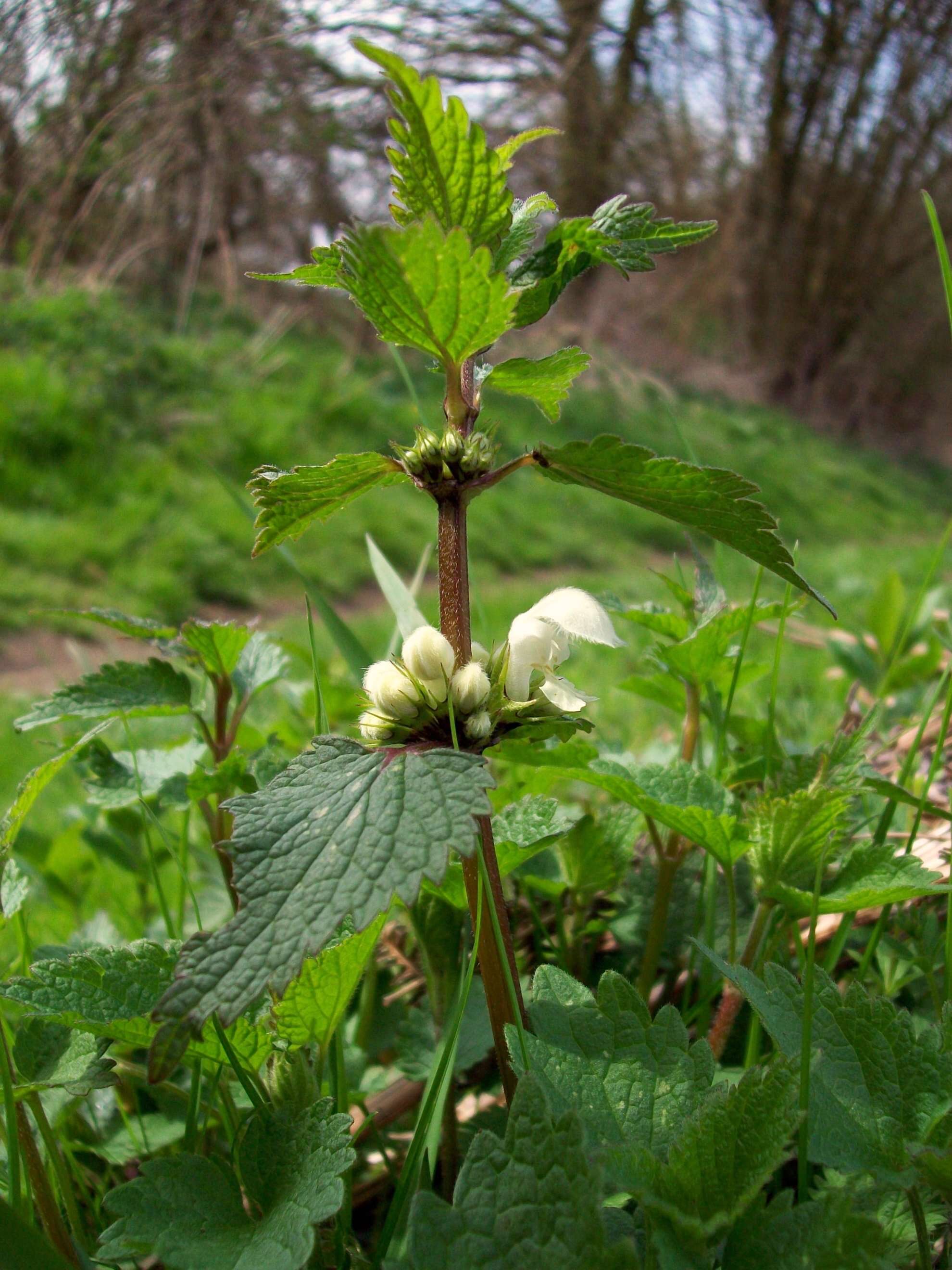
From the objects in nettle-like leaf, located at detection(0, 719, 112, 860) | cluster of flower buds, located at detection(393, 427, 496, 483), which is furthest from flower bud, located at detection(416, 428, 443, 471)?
nettle-like leaf, located at detection(0, 719, 112, 860)

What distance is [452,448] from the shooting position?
407 mm

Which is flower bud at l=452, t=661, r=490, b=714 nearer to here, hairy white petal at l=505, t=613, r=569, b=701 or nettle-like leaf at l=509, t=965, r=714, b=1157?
hairy white petal at l=505, t=613, r=569, b=701

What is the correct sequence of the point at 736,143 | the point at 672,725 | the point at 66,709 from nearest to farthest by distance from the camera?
1. the point at 66,709
2. the point at 672,725
3. the point at 736,143

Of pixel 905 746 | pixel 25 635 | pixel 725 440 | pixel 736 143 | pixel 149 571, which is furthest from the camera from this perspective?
pixel 736 143

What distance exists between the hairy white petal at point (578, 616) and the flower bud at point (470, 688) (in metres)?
0.07

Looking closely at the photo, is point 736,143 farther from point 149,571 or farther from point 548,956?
point 548,956

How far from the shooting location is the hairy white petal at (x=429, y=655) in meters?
0.41

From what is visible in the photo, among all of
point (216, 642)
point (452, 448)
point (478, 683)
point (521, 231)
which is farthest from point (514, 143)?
point (216, 642)

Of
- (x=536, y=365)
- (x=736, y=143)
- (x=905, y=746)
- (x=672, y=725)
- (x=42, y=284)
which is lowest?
(x=672, y=725)

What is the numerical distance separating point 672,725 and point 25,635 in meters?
2.23

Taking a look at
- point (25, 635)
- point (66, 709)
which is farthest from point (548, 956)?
point (25, 635)

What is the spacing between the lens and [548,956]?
0.62 metres

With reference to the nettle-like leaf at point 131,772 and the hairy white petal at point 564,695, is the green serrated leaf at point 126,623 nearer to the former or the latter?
the nettle-like leaf at point 131,772

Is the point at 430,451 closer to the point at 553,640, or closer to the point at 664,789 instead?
the point at 553,640
